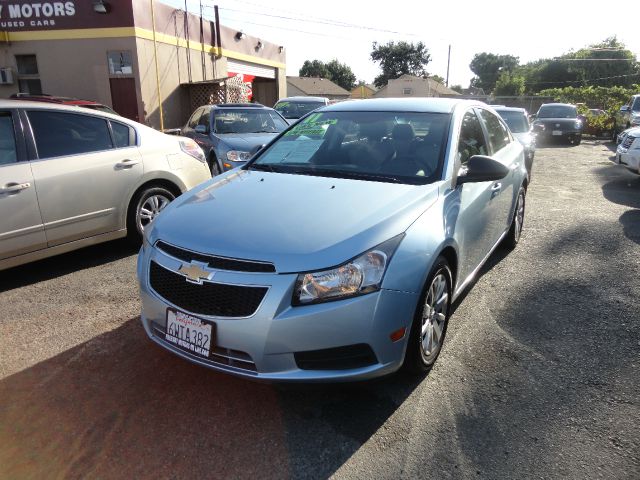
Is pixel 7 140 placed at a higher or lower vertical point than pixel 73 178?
higher

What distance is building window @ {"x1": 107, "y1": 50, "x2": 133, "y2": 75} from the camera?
14484 millimetres

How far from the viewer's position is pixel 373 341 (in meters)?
2.39

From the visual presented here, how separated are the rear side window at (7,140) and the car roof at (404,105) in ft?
8.85

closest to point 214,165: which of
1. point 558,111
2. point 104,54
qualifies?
point 104,54

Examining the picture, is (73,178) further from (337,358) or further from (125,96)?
(125,96)

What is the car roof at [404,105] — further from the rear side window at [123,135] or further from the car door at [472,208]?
the rear side window at [123,135]

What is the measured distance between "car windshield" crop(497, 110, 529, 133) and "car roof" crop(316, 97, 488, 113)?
22.9 feet

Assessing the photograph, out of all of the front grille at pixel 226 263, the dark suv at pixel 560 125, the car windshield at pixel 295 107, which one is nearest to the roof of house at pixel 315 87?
the dark suv at pixel 560 125

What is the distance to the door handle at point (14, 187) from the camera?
403cm

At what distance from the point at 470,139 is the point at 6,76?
16.0 metres

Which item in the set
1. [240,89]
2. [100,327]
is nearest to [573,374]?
[100,327]

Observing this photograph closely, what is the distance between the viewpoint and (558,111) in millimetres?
19469

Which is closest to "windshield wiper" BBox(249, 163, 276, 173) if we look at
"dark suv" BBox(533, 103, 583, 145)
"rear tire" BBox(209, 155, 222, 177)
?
"rear tire" BBox(209, 155, 222, 177)

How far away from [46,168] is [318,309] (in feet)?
10.7
